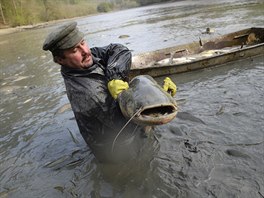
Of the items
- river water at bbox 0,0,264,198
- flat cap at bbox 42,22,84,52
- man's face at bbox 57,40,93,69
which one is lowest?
river water at bbox 0,0,264,198

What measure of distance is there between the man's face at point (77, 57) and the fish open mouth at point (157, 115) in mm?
1118

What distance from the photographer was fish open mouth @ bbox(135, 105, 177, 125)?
2.80 metres

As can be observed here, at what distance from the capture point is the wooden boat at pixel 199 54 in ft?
27.5

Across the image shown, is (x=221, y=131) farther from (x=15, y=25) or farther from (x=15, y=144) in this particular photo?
(x=15, y=25)

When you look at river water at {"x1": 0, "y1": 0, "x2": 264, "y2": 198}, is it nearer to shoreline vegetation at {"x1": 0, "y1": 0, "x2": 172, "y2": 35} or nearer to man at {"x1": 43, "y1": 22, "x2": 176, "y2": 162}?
man at {"x1": 43, "y1": 22, "x2": 176, "y2": 162}

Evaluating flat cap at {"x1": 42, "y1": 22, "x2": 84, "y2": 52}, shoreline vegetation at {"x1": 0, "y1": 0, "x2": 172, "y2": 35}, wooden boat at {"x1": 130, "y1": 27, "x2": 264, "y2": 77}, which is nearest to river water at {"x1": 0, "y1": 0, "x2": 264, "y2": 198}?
wooden boat at {"x1": 130, "y1": 27, "x2": 264, "y2": 77}

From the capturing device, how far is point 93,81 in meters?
3.68

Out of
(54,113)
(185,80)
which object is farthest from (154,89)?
(185,80)

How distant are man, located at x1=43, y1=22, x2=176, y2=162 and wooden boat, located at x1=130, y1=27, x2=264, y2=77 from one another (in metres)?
4.00

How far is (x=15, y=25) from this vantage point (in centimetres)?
4528

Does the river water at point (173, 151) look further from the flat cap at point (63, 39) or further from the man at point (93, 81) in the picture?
the flat cap at point (63, 39)

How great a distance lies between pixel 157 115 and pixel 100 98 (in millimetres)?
963

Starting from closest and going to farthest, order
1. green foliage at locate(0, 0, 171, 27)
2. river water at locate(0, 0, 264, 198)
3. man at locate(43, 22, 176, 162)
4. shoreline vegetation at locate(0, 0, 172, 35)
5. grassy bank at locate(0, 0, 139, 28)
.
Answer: man at locate(43, 22, 176, 162)
river water at locate(0, 0, 264, 198)
shoreline vegetation at locate(0, 0, 172, 35)
grassy bank at locate(0, 0, 139, 28)
green foliage at locate(0, 0, 171, 27)

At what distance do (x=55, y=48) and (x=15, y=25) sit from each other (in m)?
46.3
